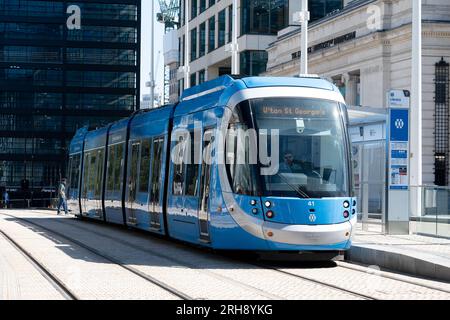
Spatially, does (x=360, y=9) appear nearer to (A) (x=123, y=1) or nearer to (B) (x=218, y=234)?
(B) (x=218, y=234)

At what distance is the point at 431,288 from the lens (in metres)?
12.6

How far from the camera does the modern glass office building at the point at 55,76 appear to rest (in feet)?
363

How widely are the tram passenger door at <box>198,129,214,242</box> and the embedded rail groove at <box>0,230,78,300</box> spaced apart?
3035mm

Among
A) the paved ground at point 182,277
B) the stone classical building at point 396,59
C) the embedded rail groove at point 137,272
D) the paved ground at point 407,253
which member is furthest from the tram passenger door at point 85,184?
the paved ground at point 407,253

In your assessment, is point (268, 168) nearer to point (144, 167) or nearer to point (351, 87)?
point (144, 167)

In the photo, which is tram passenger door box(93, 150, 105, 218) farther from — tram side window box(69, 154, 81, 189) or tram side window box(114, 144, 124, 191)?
tram side window box(69, 154, 81, 189)

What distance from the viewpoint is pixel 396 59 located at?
37625mm

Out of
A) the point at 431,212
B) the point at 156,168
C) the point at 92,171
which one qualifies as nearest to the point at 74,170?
the point at 92,171

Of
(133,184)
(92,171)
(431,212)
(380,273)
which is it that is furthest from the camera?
(92,171)

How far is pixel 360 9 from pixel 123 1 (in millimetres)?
75315

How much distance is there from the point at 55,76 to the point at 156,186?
95058 millimetres

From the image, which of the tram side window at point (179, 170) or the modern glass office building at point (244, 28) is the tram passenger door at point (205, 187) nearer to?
the tram side window at point (179, 170)

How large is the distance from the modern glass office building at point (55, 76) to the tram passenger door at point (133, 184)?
88825 millimetres

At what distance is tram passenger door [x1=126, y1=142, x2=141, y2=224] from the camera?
22.6m
